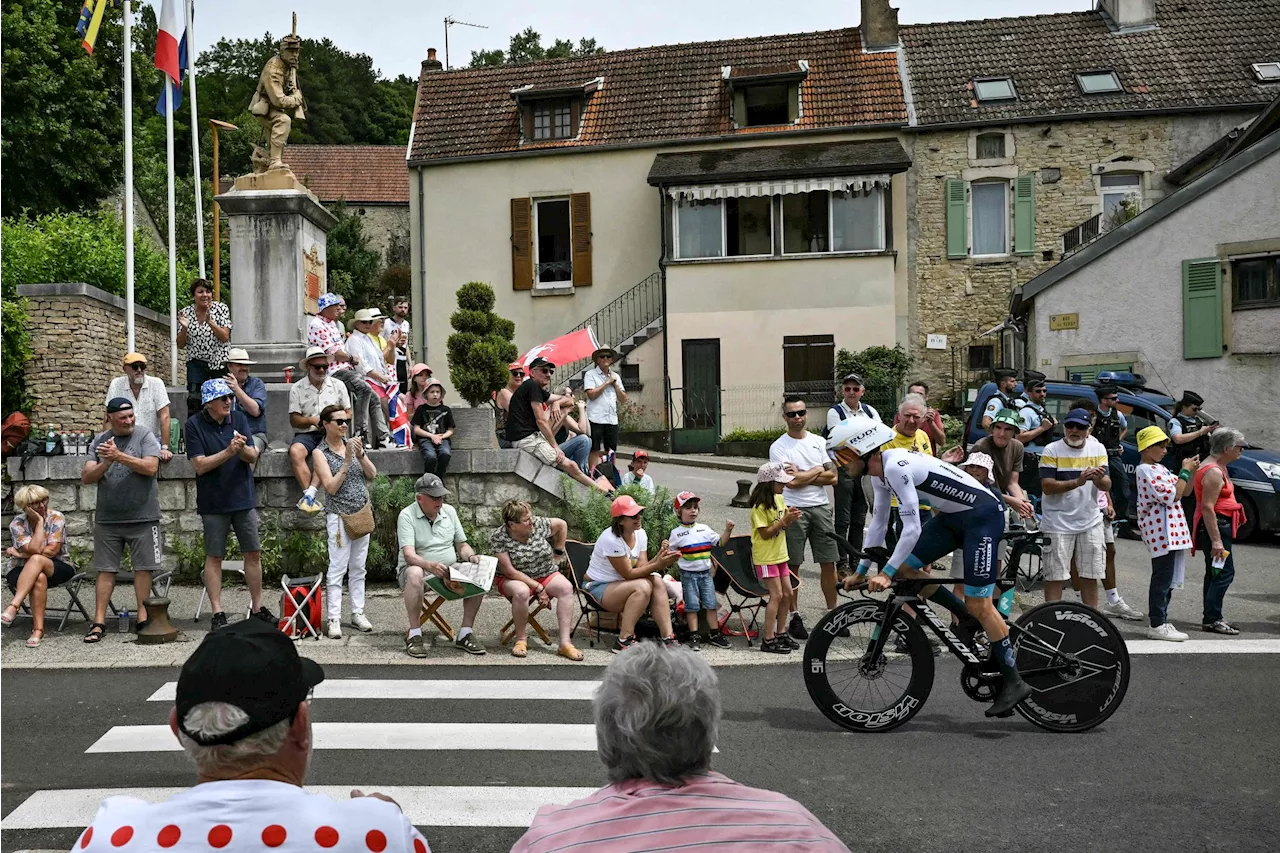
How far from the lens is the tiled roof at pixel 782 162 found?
89.1 feet

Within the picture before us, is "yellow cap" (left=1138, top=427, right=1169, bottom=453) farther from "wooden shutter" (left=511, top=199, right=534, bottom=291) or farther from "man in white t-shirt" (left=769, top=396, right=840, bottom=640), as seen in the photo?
"wooden shutter" (left=511, top=199, right=534, bottom=291)

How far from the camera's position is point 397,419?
13.9 meters

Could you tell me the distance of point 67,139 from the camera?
3014 cm

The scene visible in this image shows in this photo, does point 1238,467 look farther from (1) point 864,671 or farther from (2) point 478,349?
(2) point 478,349

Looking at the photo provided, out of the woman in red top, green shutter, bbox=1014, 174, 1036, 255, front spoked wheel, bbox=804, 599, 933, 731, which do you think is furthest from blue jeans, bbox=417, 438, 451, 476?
green shutter, bbox=1014, 174, 1036, 255

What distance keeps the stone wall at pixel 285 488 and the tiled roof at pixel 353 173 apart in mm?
40841

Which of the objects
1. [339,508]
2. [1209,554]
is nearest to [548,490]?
[339,508]

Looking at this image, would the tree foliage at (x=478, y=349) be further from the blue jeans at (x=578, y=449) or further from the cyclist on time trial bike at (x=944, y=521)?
the cyclist on time trial bike at (x=944, y=521)

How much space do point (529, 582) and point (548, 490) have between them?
3.23 m

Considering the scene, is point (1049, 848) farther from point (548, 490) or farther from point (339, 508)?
point (548, 490)

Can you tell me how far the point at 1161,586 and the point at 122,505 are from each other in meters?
8.55

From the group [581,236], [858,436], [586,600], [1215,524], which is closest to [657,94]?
[581,236]

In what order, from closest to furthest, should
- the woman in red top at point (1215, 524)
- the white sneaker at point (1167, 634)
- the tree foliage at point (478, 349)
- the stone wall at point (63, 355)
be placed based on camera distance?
the white sneaker at point (1167, 634) → the woman in red top at point (1215, 524) → the stone wall at point (63, 355) → the tree foliage at point (478, 349)

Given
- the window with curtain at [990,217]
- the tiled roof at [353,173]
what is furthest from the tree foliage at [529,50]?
the window with curtain at [990,217]
